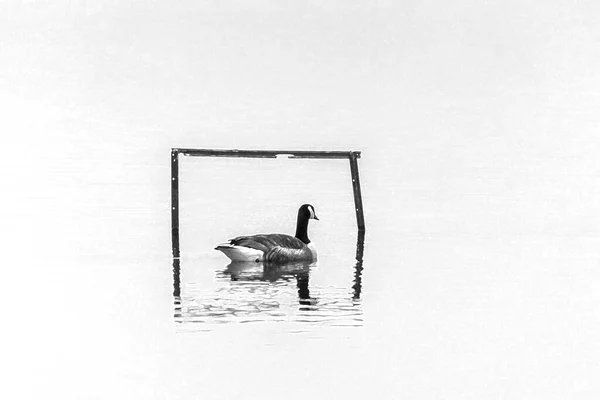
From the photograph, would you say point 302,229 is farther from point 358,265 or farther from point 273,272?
point 273,272

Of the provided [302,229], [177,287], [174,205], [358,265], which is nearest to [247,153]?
[174,205]

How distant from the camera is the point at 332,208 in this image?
32.1 meters

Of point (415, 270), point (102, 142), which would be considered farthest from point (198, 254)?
point (102, 142)

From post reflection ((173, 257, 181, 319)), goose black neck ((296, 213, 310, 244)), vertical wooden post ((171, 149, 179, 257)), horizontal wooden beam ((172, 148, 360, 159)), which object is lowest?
post reflection ((173, 257, 181, 319))

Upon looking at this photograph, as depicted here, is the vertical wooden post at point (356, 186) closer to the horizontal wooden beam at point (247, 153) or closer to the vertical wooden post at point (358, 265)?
the vertical wooden post at point (358, 265)

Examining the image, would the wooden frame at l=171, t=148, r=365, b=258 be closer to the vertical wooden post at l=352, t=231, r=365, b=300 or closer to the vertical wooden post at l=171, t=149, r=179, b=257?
the vertical wooden post at l=171, t=149, r=179, b=257

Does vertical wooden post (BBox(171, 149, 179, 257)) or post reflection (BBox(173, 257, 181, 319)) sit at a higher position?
vertical wooden post (BBox(171, 149, 179, 257))

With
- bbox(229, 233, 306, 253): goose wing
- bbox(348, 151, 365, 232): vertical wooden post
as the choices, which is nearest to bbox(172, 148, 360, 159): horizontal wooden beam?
bbox(348, 151, 365, 232): vertical wooden post

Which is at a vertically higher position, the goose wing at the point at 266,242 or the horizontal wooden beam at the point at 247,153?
the horizontal wooden beam at the point at 247,153

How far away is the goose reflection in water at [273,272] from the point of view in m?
21.1

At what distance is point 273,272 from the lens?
22.2m

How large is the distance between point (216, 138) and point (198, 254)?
18.9 m

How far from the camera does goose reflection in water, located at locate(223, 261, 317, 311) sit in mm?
21125

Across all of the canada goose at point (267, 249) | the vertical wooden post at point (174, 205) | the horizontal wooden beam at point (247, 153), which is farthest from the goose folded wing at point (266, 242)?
the horizontal wooden beam at point (247, 153)
